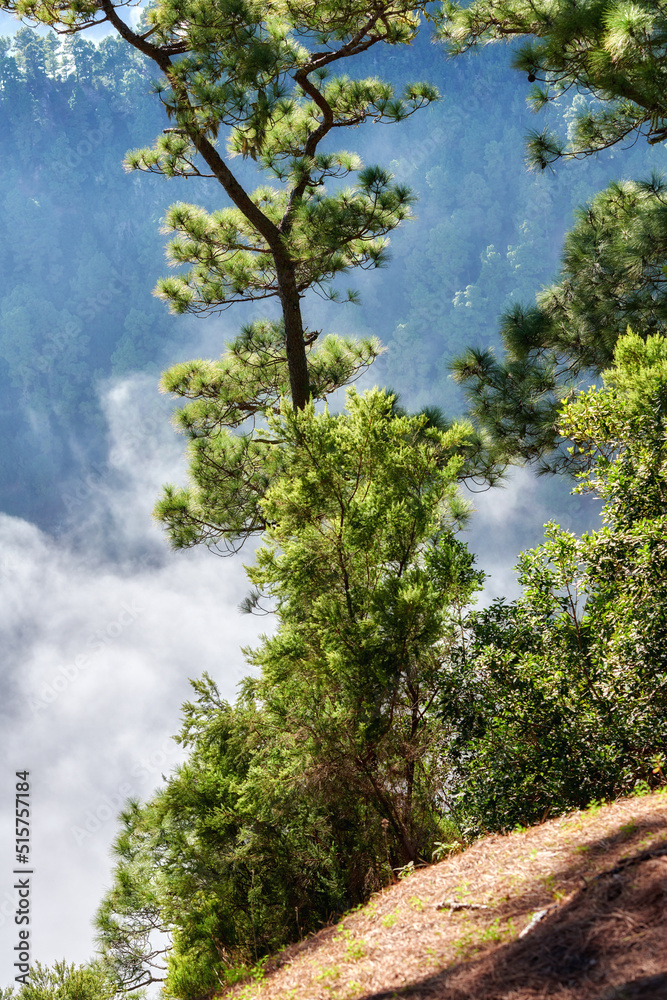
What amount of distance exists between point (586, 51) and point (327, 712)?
15.1 ft

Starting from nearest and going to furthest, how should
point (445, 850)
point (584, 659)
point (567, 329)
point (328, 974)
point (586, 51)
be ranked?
point (328, 974)
point (584, 659)
point (445, 850)
point (586, 51)
point (567, 329)

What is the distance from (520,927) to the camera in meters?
2.45

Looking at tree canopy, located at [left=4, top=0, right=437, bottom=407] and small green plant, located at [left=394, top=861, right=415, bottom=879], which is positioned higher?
tree canopy, located at [left=4, top=0, right=437, bottom=407]

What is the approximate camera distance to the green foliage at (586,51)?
481 cm

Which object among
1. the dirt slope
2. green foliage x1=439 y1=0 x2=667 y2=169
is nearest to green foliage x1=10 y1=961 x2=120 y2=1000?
the dirt slope

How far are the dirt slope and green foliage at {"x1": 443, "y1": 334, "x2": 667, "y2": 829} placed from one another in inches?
10.0

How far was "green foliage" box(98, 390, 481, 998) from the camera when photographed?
4.14 metres

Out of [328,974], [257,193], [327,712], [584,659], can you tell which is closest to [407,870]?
[327,712]

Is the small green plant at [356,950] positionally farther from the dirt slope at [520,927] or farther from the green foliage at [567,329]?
the green foliage at [567,329]

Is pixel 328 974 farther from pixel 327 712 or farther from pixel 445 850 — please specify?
pixel 445 850

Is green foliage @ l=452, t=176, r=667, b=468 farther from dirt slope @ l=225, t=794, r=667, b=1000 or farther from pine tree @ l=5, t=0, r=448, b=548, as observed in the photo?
dirt slope @ l=225, t=794, r=667, b=1000

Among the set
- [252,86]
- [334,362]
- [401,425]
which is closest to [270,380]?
[334,362]

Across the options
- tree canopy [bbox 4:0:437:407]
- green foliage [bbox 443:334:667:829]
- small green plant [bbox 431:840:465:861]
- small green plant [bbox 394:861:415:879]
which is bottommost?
small green plant [bbox 394:861:415:879]

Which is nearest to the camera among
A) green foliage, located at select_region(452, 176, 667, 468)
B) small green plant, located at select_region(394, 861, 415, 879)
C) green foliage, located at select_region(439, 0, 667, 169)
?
small green plant, located at select_region(394, 861, 415, 879)
